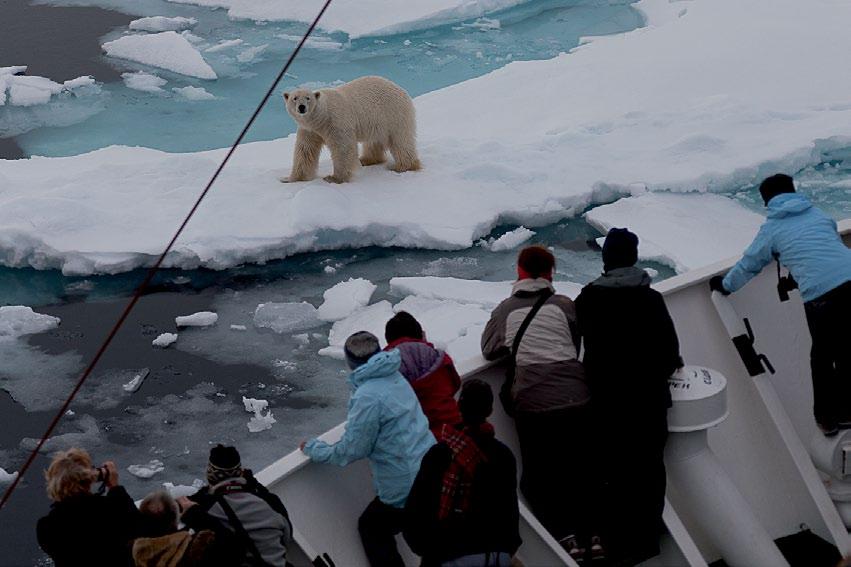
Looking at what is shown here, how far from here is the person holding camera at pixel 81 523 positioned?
276 centimetres

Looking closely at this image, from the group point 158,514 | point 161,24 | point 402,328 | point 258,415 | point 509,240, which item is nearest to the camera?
point 158,514

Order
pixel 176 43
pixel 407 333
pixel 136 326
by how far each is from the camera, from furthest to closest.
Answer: pixel 176 43 < pixel 136 326 < pixel 407 333

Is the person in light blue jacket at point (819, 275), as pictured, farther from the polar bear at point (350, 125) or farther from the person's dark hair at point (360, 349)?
the polar bear at point (350, 125)

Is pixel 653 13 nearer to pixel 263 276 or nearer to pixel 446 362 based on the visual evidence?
pixel 263 276

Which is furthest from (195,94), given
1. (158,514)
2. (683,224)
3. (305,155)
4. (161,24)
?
(158,514)

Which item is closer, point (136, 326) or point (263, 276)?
point (136, 326)

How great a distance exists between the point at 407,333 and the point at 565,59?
26.6 ft

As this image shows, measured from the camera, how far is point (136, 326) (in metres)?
6.72

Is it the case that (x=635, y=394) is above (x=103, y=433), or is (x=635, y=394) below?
above

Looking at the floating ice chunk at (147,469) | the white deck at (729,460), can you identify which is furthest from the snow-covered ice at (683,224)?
the floating ice chunk at (147,469)

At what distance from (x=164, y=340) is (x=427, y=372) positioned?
343 centimetres

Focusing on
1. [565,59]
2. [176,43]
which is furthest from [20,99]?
[565,59]

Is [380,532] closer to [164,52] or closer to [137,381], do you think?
[137,381]

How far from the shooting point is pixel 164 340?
6.45 metres
